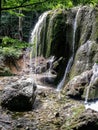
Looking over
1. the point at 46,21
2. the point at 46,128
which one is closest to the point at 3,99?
the point at 46,128

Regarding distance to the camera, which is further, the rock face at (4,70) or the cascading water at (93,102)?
the rock face at (4,70)

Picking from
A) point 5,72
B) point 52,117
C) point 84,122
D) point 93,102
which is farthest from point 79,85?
point 5,72

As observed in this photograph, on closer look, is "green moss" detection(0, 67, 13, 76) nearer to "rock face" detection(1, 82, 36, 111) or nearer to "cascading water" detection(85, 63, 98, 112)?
"cascading water" detection(85, 63, 98, 112)

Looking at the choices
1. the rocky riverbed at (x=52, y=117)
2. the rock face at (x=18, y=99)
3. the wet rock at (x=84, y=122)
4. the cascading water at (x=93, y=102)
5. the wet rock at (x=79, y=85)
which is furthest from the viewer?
the wet rock at (x=79, y=85)

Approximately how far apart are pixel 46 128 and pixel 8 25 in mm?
21869

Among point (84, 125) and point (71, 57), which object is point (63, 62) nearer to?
point (71, 57)

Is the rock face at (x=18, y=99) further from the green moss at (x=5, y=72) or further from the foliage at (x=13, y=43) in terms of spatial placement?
the green moss at (x=5, y=72)

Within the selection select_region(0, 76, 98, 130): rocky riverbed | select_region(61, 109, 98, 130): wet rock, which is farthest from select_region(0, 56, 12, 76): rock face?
select_region(61, 109, 98, 130): wet rock

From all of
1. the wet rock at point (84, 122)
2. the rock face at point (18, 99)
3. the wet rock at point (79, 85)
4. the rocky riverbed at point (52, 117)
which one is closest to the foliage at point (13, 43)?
the rocky riverbed at point (52, 117)

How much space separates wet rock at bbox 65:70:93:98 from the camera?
1160 cm

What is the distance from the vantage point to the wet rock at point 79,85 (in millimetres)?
11601

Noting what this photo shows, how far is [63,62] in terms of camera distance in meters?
16.4

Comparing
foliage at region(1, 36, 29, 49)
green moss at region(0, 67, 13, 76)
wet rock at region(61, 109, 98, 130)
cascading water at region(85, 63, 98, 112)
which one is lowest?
green moss at region(0, 67, 13, 76)

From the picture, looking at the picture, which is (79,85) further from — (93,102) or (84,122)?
(84,122)
